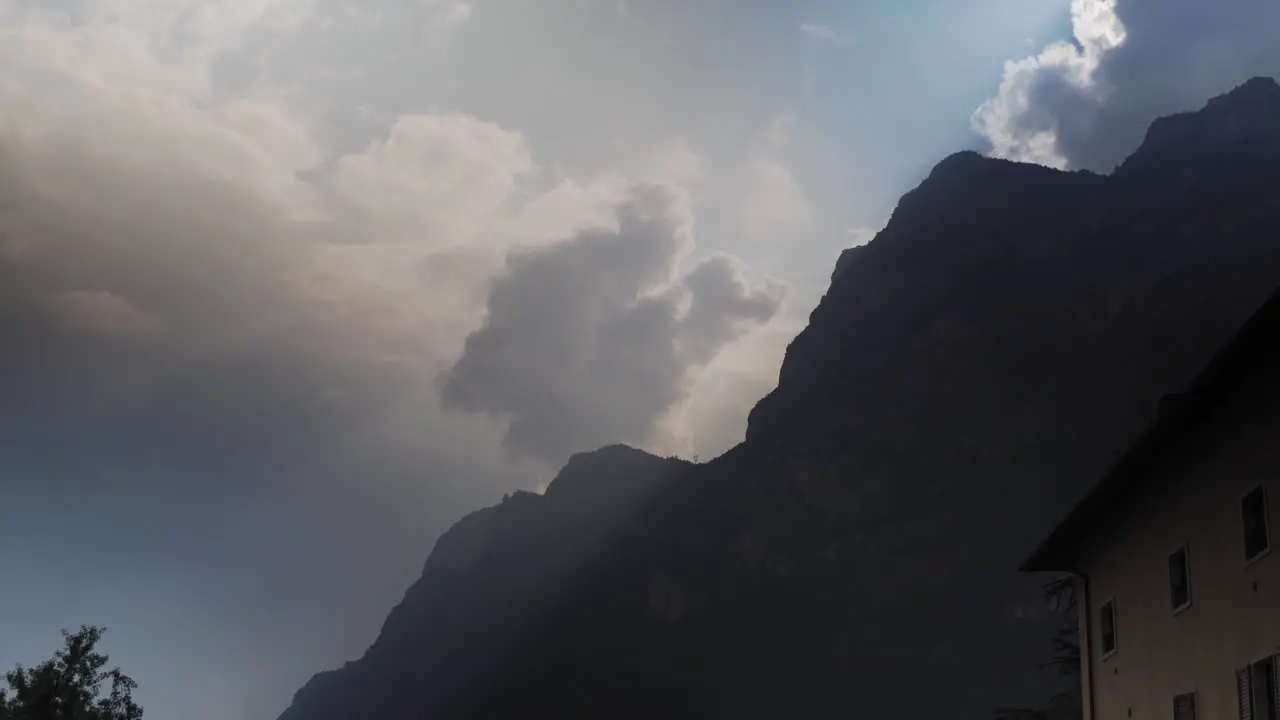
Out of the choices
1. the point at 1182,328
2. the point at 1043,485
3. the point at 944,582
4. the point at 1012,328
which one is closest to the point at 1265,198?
the point at 1182,328

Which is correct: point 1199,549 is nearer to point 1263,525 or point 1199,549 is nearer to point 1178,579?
point 1178,579

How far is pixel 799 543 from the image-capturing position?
7638 inches

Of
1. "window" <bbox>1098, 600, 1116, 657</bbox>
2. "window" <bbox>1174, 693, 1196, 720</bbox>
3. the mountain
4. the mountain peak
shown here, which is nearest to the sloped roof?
"window" <bbox>1098, 600, 1116, 657</bbox>

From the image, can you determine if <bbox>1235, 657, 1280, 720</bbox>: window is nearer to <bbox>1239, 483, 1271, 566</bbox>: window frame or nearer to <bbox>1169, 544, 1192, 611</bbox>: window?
<bbox>1239, 483, 1271, 566</bbox>: window frame

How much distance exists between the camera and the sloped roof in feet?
62.1

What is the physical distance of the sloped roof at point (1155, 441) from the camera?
62.1ft

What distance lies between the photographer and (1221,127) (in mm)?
194250

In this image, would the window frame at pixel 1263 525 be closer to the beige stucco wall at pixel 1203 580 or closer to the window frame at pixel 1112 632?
the beige stucco wall at pixel 1203 580

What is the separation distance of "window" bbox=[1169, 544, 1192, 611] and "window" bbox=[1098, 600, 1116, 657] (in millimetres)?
3856

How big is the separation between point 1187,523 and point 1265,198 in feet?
563

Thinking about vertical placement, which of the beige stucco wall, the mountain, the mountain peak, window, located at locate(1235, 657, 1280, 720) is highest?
the mountain peak

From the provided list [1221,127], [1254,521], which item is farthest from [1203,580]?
[1221,127]

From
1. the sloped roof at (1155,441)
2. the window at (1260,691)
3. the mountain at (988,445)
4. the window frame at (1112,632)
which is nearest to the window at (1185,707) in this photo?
the window at (1260,691)

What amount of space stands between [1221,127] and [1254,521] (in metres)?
196
